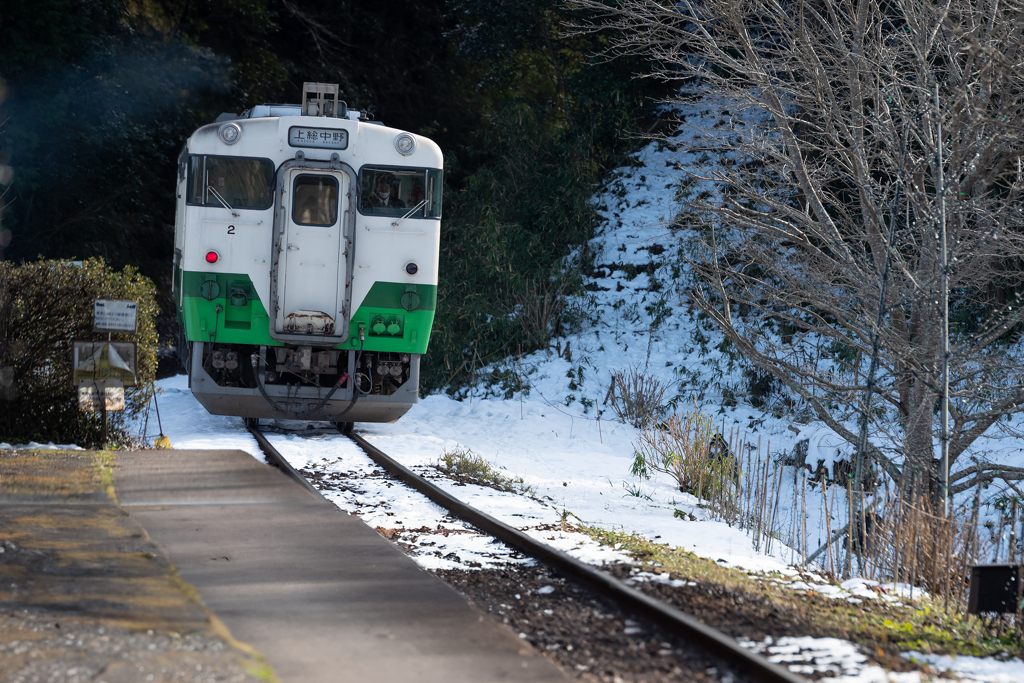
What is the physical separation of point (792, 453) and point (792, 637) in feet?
30.9

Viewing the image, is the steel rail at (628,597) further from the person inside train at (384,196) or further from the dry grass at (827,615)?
the person inside train at (384,196)

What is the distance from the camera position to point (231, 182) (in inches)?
400

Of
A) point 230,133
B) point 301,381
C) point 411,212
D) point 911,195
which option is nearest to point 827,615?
point 911,195

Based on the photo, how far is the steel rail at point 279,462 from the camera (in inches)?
286

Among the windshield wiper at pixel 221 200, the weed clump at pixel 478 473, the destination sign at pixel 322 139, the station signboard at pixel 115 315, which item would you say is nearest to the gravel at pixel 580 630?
the weed clump at pixel 478 473

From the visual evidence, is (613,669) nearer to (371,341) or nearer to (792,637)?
(792,637)

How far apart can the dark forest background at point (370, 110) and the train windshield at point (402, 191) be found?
6333 millimetres

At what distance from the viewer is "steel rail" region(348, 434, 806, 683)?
145 inches

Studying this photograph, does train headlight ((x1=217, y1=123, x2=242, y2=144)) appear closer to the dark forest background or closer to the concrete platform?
the concrete platform

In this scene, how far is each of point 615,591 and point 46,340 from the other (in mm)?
6684

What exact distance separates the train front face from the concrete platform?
10.1 ft

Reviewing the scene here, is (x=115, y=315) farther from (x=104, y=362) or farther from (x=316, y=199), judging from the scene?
(x=316, y=199)

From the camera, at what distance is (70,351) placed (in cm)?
912

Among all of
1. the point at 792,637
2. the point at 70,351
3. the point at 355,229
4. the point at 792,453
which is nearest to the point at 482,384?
the point at 792,453
